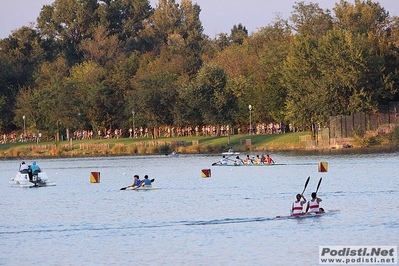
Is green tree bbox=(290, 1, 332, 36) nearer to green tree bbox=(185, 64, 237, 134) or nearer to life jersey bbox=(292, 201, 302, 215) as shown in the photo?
green tree bbox=(185, 64, 237, 134)

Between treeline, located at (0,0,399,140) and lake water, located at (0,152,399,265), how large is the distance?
3099cm

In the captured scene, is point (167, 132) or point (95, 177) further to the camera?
point (167, 132)

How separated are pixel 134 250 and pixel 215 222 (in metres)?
7.63

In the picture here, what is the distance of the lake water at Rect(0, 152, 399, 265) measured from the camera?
34.0m

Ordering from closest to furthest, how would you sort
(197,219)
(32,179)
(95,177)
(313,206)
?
(313,206)
(197,219)
(95,177)
(32,179)

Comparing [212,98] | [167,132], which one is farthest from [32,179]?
[167,132]

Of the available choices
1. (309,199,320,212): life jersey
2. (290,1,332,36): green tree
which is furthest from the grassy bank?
(309,199,320,212): life jersey

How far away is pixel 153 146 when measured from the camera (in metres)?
115

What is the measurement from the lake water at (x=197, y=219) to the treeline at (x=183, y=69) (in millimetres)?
30993

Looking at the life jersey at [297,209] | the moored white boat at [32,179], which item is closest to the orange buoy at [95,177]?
the moored white boat at [32,179]

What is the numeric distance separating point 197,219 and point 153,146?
235 ft

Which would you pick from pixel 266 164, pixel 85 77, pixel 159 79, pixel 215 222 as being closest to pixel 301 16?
pixel 159 79

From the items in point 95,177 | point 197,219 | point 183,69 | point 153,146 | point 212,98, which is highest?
point 183,69

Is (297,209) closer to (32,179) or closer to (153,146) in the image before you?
(32,179)
